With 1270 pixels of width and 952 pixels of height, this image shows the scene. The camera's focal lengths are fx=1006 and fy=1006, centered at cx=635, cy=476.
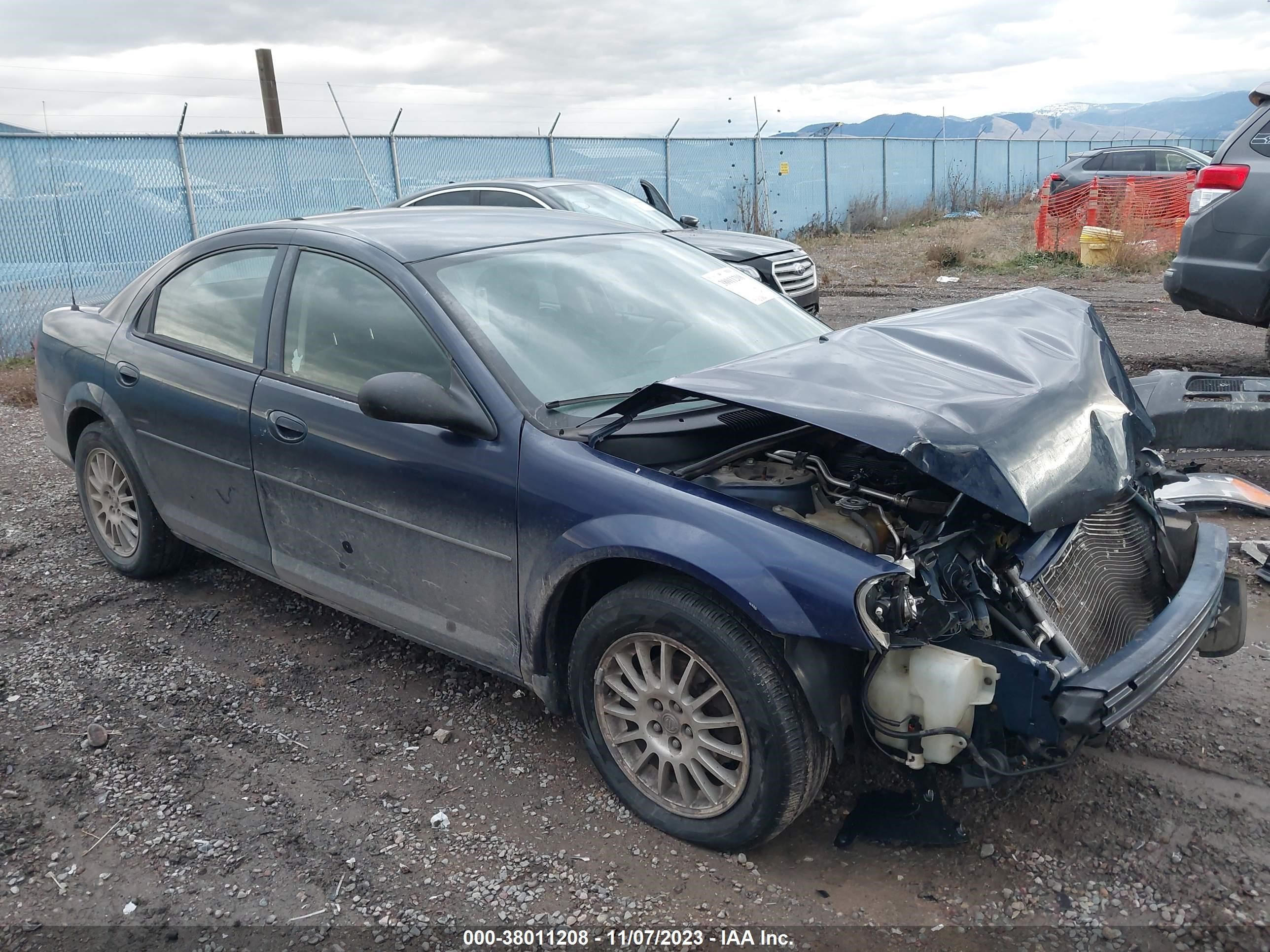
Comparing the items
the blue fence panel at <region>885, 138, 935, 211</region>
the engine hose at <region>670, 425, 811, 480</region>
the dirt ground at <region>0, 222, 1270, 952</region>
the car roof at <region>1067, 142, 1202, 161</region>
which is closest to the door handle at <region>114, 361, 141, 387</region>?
the dirt ground at <region>0, 222, 1270, 952</region>

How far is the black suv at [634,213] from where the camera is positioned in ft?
30.2

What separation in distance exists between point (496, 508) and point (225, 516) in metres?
1.53

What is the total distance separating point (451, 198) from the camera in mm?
10133

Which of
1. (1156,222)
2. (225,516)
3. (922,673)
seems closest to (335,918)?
(922,673)

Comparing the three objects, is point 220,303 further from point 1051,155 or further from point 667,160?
point 1051,155

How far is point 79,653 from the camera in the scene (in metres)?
4.12

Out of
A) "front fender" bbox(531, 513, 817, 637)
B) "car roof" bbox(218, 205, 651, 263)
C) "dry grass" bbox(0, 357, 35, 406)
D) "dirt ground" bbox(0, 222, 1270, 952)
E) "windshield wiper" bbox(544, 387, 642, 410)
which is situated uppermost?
"car roof" bbox(218, 205, 651, 263)

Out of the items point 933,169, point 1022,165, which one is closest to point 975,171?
point 933,169

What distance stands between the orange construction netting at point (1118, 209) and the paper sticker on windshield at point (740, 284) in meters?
14.2

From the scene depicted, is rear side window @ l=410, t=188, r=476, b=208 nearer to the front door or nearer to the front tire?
the front door

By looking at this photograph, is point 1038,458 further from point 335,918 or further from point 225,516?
point 225,516

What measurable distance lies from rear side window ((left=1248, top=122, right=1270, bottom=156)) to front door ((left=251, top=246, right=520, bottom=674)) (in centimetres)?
606

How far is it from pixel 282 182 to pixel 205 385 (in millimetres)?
11612

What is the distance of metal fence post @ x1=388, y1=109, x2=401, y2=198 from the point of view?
1565 cm
